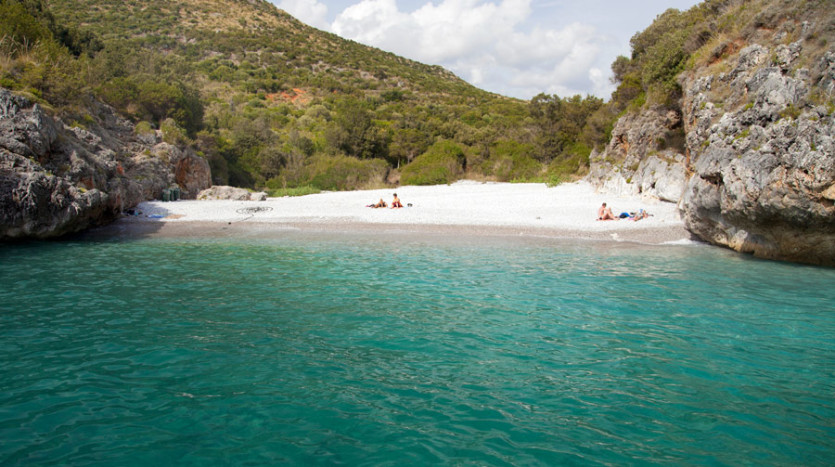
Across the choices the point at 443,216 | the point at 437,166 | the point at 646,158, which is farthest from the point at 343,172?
the point at 646,158

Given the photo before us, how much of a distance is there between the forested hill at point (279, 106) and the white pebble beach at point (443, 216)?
628cm

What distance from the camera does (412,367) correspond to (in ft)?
18.7

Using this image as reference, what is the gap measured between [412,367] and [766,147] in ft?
37.1

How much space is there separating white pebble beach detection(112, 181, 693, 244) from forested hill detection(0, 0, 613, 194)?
6.28 meters

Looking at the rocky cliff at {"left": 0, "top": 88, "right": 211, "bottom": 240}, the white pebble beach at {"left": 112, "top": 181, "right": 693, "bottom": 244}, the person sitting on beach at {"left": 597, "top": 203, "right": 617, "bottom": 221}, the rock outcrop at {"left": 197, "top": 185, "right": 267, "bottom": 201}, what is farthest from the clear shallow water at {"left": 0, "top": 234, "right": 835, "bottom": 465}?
the rock outcrop at {"left": 197, "top": 185, "right": 267, "bottom": 201}

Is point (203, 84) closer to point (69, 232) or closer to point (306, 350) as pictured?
point (69, 232)

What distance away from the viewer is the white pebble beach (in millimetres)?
17000

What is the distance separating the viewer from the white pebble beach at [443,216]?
17.0 m

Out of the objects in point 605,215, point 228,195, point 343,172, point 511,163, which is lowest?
point 605,215

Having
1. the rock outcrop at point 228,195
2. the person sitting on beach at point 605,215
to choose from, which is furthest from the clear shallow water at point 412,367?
the rock outcrop at point 228,195

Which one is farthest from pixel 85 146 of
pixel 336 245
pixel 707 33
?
pixel 707 33

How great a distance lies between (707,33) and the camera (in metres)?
18.5

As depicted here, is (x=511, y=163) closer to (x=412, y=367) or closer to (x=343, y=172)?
(x=343, y=172)

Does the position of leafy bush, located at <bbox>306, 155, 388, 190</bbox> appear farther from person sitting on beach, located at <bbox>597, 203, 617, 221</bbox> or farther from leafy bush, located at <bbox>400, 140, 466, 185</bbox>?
person sitting on beach, located at <bbox>597, 203, 617, 221</bbox>
